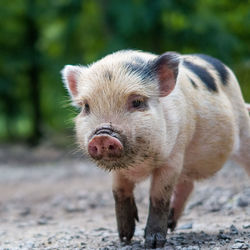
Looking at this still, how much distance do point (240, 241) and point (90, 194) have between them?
5.31 meters

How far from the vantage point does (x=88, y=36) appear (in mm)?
20828

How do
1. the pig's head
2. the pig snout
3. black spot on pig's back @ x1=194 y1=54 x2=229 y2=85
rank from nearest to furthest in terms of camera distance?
the pig snout → the pig's head → black spot on pig's back @ x1=194 y1=54 x2=229 y2=85

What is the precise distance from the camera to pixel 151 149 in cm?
493

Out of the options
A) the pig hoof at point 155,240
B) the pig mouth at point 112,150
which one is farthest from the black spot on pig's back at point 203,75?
the pig hoof at point 155,240

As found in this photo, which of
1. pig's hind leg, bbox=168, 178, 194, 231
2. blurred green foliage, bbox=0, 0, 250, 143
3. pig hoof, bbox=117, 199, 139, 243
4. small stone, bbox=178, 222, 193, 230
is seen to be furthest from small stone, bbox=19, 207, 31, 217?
blurred green foliage, bbox=0, 0, 250, 143

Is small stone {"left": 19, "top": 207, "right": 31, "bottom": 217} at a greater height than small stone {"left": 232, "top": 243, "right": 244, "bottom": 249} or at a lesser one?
lesser

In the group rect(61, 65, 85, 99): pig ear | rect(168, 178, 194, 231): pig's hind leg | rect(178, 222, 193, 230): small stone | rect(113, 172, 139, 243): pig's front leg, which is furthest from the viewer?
rect(178, 222, 193, 230): small stone

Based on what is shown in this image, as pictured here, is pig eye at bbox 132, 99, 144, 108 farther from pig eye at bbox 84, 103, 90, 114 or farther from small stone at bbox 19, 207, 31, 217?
small stone at bbox 19, 207, 31, 217

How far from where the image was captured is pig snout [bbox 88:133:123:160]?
440cm

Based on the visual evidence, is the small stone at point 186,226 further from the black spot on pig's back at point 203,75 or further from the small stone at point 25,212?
the small stone at point 25,212

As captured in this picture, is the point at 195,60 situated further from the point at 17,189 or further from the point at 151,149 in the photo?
the point at 17,189

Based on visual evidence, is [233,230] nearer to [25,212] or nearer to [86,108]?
[86,108]

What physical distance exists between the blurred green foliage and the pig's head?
663 centimetres

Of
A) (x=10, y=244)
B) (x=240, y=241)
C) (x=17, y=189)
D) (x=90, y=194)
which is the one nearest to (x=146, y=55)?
(x=240, y=241)
